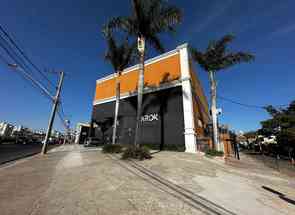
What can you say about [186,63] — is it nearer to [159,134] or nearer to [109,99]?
[159,134]

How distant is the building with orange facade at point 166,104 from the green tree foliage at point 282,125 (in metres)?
14.7

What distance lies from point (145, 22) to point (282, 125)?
29.9m

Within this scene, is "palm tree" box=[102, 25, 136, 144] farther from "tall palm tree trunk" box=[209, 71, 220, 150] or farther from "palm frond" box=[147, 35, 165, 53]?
"tall palm tree trunk" box=[209, 71, 220, 150]

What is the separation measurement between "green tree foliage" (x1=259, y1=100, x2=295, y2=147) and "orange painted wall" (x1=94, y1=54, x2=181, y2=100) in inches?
792

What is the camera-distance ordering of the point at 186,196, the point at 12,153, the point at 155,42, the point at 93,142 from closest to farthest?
the point at 186,196 < the point at 155,42 < the point at 12,153 < the point at 93,142

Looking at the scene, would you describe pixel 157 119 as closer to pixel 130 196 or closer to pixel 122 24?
pixel 122 24

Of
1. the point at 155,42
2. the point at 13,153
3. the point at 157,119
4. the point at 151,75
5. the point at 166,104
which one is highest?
the point at 151,75

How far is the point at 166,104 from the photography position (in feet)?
57.3

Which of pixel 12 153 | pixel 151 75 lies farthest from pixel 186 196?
pixel 151 75

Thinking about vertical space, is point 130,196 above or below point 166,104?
below

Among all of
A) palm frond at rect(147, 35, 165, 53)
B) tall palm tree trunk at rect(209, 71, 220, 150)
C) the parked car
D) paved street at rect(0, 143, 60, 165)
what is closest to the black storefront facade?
tall palm tree trunk at rect(209, 71, 220, 150)

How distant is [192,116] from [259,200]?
10.8m

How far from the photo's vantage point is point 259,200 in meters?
4.62

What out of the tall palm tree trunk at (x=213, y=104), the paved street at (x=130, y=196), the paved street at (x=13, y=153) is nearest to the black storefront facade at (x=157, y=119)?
the tall palm tree trunk at (x=213, y=104)
